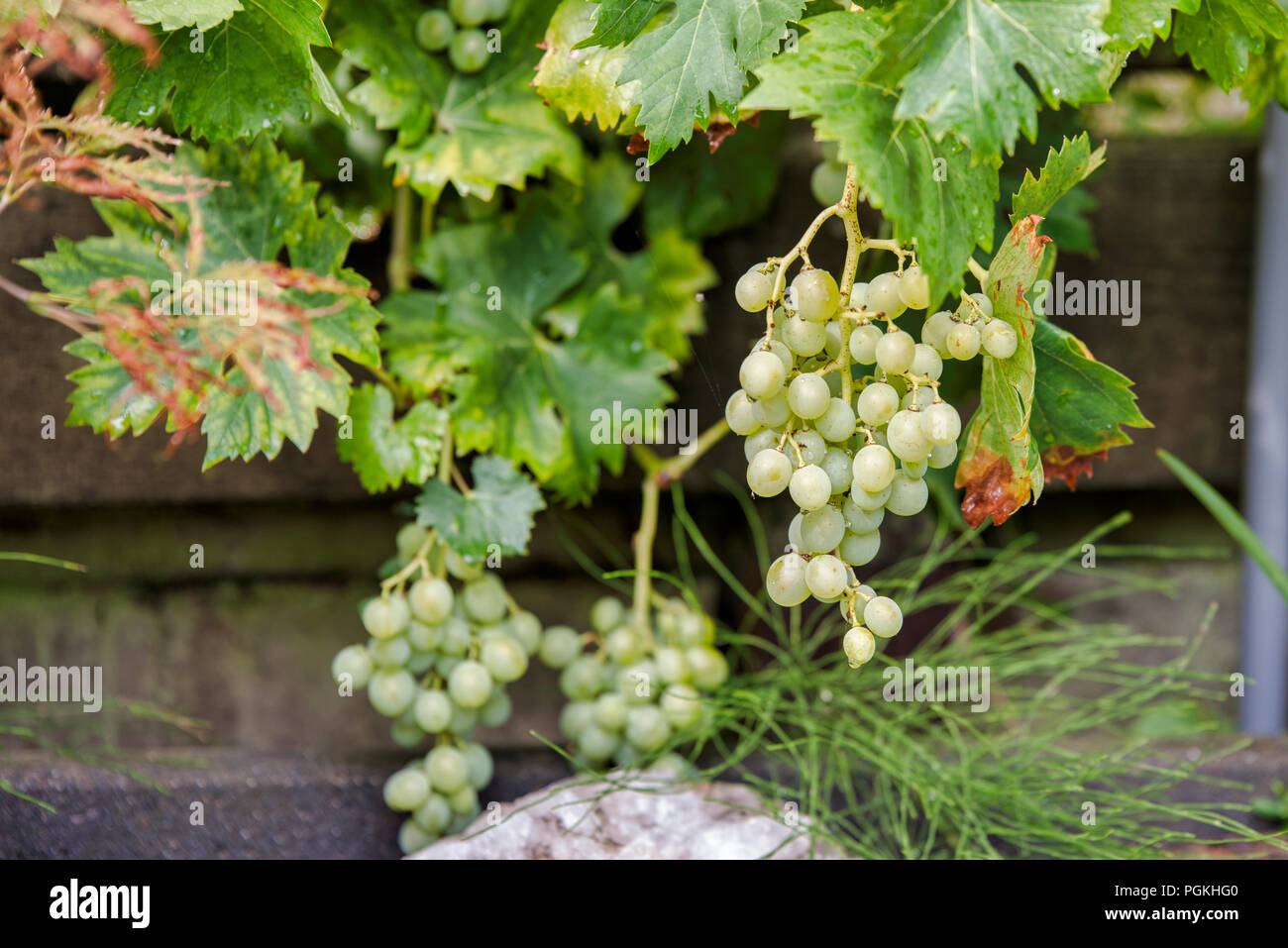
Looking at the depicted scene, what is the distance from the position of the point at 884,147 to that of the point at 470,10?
401 millimetres

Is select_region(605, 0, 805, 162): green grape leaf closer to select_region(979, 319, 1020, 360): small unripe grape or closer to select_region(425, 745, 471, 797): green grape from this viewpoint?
select_region(979, 319, 1020, 360): small unripe grape

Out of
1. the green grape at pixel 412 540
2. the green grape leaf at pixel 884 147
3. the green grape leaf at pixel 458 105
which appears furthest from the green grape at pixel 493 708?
the green grape leaf at pixel 884 147

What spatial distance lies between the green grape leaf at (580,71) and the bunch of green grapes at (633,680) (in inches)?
14.9

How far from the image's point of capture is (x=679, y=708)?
749 mm

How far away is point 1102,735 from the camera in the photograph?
949 millimetres

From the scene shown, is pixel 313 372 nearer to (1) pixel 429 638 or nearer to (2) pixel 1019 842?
(1) pixel 429 638

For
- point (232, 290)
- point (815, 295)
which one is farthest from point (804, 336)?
point (232, 290)

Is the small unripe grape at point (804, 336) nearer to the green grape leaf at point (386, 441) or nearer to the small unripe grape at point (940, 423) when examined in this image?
the small unripe grape at point (940, 423)

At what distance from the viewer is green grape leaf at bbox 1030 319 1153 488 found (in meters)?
0.51

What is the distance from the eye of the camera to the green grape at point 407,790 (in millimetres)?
703

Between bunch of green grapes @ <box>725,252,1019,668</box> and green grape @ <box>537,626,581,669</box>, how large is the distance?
13.0 inches

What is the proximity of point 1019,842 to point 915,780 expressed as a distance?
0.26ft

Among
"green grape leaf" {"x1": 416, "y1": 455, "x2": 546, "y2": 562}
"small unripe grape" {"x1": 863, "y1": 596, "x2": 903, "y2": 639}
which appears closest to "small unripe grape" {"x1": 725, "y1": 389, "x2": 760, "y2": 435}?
"small unripe grape" {"x1": 863, "y1": 596, "x2": 903, "y2": 639}

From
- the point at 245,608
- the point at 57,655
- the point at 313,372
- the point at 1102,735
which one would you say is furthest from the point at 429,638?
the point at 1102,735
